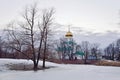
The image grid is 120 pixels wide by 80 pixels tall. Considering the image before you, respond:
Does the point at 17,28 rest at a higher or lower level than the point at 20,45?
higher

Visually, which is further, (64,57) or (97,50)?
(97,50)

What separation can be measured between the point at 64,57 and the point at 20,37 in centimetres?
5326

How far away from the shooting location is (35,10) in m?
37.3

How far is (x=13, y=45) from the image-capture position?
1475 inches

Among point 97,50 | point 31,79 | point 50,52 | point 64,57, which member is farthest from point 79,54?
point 31,79

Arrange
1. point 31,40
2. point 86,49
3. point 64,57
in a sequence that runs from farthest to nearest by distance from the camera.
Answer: point 86,49 < point 64,57 < point 31,40

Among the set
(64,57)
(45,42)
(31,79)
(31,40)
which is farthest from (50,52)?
(64,57)

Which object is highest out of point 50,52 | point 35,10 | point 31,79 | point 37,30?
point 35,10

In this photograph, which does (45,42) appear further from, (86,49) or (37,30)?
(86,49)

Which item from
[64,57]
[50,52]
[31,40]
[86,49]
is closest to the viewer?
[31,40]

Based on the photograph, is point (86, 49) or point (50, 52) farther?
point (86, 49)

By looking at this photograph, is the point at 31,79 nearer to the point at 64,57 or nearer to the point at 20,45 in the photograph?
the point at 20,45

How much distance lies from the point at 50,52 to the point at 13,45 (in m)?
5.60

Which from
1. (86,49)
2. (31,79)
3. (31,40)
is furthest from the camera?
(86,49)
